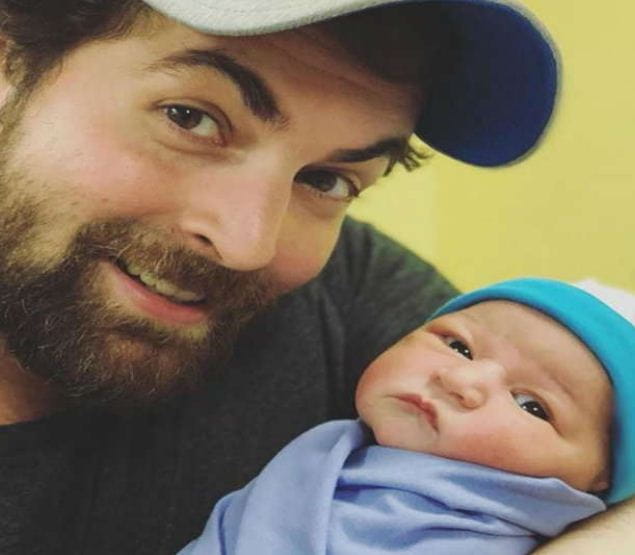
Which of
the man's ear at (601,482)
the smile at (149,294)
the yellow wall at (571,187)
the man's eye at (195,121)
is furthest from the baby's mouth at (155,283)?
the yellow wall at (571,187)

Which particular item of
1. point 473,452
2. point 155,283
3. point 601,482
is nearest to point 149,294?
point 155,283

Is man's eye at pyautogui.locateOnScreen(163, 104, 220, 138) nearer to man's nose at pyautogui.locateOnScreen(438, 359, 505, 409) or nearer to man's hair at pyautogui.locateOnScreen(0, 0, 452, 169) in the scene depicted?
man's hair at pyautogui.locateOnScreen(0, 0, 452, 169)

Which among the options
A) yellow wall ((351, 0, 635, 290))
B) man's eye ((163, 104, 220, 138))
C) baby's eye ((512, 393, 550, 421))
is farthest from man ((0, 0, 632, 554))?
yellow wall ((351, 0, 635, 290))

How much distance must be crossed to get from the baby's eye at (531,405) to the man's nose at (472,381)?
0.02 meters

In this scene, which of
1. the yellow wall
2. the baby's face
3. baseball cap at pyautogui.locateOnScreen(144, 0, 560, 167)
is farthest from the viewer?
the yellow wall

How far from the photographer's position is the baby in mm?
837

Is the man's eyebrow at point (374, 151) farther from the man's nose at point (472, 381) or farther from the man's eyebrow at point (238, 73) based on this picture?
the man's nose at point (472, 381)

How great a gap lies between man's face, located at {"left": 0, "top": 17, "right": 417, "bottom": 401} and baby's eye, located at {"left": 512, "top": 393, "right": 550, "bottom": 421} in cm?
27

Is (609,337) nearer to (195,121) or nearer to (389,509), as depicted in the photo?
(389,509)

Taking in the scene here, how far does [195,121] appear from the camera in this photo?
33.5 inches

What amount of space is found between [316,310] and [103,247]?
0.41 meters

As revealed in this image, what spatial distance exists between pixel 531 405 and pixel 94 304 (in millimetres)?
410

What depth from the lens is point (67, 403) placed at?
97 cm

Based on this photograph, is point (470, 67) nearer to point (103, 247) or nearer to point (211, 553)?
point (103, 247)
